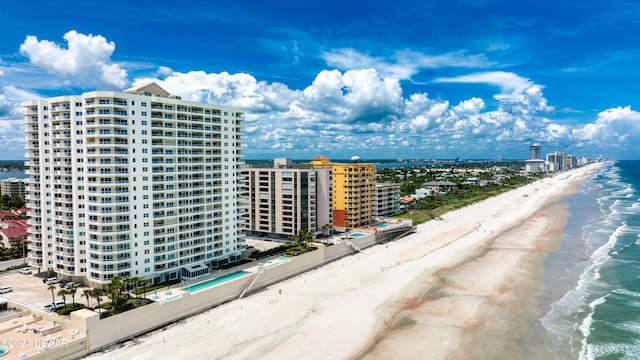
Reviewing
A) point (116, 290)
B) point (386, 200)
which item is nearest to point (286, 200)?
point (386, 200)

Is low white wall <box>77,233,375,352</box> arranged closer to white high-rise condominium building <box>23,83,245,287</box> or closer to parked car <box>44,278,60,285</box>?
white high-rise condominium building <box>23,83,245,287</box>

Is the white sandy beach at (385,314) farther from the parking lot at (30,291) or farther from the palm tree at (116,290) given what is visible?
the parking lot at (30,291)

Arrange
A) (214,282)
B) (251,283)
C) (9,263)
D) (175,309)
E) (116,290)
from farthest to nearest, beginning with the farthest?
(9,263)
(251,283)
(214,282)
(175,309)
(116,290)

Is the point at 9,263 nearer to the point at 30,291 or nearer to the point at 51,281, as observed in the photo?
the point at 51,281

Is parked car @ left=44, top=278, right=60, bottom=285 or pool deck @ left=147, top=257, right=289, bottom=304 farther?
parked car @ left=44, top=278, right=60, bottom=285

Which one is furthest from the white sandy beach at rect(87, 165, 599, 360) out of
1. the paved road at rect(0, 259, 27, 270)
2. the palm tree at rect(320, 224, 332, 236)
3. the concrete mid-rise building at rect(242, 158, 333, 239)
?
the paved road at rect(0, 259, 27, 270)
